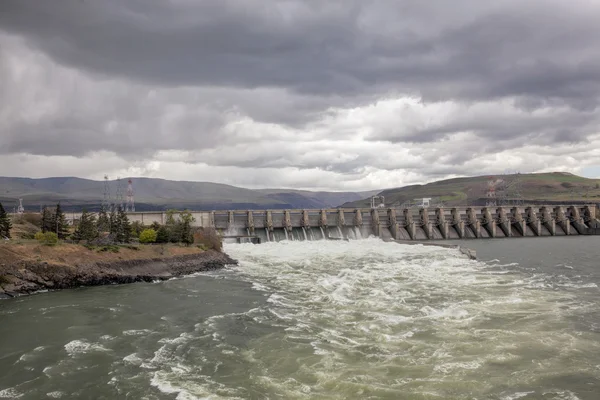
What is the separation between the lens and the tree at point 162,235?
59562mm

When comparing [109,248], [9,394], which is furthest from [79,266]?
[9,394]

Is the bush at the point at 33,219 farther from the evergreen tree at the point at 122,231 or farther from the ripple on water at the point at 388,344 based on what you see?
the ripple on water at the point at 388,344

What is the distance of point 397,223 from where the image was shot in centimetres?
10975

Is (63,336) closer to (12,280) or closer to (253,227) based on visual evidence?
(12,280)

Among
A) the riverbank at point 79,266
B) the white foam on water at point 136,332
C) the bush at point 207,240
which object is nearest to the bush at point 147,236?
the riverbank at point 79,266

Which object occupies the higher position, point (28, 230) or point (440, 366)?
point (28, 230)

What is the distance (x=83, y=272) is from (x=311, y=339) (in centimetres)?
2981

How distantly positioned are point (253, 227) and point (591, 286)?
68257 millimetres

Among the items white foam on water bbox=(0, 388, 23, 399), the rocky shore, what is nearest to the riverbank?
the rocky shore

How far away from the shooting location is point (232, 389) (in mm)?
19547

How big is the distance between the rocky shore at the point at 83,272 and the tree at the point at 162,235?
4.68m

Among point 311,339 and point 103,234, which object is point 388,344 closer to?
point 311,339

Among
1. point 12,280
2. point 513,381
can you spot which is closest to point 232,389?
point 513,381

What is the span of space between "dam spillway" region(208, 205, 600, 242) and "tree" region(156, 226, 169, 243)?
3321 centimetres
